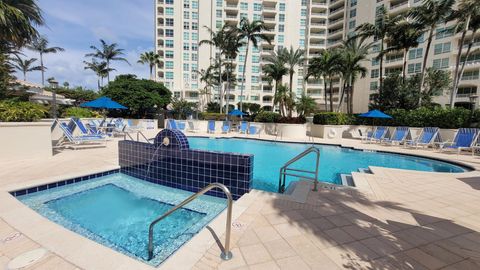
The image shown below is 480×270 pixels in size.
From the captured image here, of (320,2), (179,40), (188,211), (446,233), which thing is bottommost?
(188,211)

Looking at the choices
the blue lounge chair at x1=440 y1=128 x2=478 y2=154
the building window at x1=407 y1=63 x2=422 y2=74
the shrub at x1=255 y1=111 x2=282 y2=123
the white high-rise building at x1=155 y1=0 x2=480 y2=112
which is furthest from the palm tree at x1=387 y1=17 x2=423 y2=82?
the white high-rise building at x1=155 y1=0 x2=480 y2=112

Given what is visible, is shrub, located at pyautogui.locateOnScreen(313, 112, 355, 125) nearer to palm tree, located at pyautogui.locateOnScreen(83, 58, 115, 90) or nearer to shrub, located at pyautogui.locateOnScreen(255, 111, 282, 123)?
shrub, located at pyautogui.locateOnScreen(255, 111, 282, 123)

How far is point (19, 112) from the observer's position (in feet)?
21.8

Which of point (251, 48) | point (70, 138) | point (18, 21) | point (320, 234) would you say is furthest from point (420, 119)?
point (251, 48)

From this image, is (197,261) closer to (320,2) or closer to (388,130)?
(388,130)

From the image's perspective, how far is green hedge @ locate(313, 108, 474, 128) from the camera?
501 inches

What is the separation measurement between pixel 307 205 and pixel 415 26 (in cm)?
2303

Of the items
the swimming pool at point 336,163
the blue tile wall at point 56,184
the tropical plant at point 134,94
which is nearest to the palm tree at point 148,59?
the tropical plant at point 134,94

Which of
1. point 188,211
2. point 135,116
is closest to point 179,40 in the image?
point 135,116

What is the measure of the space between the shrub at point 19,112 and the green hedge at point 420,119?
17692mm

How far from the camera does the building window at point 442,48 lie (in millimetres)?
30538

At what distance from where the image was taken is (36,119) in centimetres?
713

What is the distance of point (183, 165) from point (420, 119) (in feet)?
55.3

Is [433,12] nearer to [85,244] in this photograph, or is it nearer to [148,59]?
[85,244]
